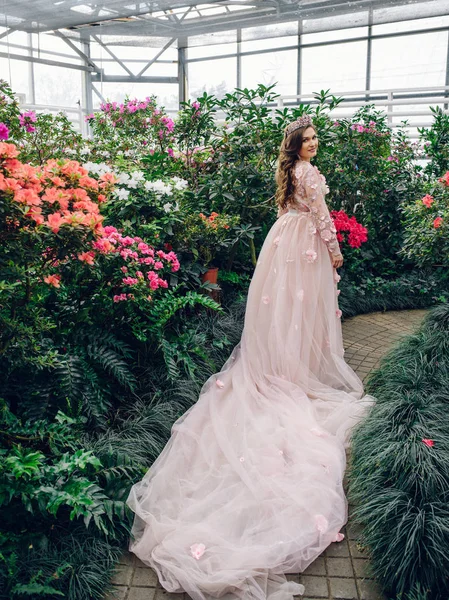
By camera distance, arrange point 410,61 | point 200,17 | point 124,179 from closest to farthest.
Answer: point 124,179 → point 200,17 → point 410,61

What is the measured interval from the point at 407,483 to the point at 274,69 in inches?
442

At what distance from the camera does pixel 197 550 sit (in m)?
2.12

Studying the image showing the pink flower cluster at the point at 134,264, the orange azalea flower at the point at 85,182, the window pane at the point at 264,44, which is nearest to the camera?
the orange azalea flower at the point at 85,182

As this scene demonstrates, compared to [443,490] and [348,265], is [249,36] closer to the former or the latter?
[348,265]

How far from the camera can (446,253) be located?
4.89m

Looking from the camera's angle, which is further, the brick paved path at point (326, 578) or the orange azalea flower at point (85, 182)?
the orange azalea flower at point (85, 182)

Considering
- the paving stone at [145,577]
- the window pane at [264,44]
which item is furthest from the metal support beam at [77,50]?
the paving stone at [145,577]

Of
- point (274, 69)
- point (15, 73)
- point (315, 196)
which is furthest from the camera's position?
point (274, 69)

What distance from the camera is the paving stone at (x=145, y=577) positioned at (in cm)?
212

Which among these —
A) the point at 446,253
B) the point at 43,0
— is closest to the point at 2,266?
the point at 446,253

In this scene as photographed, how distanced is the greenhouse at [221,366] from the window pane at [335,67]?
16.8 ft

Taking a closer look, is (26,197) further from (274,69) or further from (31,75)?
(274,69)

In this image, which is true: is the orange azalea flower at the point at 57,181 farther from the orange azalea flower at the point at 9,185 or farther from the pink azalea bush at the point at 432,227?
the pink azalea bush at the point at 432,227

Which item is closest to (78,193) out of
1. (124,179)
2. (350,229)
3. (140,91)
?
Result: (124,179)
